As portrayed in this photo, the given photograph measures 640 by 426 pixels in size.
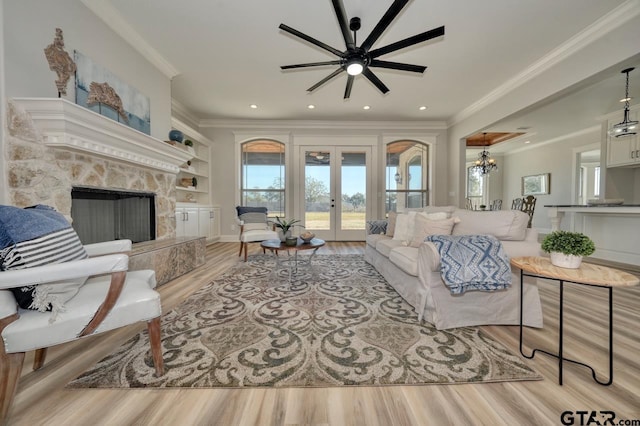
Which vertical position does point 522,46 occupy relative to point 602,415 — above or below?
above

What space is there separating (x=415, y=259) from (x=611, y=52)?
3.03 m

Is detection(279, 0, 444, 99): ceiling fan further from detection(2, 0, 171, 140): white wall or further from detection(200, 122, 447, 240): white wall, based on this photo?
detection(200, 122, 447, 240): white wall

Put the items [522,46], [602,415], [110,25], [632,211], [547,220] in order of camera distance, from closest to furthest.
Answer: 1. [602,415]
2. [110,25]
3. [522,46]
4. [632,211]
5. [547,220]

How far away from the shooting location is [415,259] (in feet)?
6.77

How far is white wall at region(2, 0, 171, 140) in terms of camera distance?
5.94 ft

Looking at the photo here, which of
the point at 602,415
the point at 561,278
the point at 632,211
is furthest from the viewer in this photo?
the point at 632,211

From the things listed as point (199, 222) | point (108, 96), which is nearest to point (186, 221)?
point (199, 222)

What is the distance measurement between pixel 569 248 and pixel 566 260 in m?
0.08

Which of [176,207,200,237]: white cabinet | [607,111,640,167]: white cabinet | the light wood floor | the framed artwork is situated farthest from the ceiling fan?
the framed artwork

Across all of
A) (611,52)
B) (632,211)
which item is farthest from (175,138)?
(632,211)

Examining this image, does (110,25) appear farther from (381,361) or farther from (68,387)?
(381,361)

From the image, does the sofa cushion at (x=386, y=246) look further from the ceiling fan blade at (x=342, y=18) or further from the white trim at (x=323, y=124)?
the white trim at (x=323, y=124)

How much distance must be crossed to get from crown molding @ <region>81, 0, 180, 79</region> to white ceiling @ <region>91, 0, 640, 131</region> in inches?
0.5

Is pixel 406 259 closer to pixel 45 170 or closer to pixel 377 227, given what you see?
pixel 377 227
